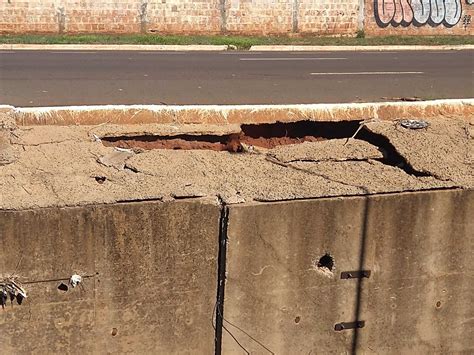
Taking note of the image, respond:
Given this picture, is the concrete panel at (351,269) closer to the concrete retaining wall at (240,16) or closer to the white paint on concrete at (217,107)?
the white paint on concrete at (217,107)

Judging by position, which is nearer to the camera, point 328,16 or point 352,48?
point 352,48

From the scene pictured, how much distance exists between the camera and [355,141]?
6.77 meters

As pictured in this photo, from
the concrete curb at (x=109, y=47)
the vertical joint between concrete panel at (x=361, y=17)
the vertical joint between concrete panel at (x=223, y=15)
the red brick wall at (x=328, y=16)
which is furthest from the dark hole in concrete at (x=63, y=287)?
the vertical joint between concrete panel at (x=361, y=17)

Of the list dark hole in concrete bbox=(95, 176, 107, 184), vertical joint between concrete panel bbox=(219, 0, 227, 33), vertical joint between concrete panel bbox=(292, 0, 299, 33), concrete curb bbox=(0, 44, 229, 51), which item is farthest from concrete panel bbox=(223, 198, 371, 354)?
vertical joint between concrete panel bbox=(292, 0, 299, 33)

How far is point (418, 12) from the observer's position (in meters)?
27.5

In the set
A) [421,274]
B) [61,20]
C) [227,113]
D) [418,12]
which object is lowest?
[421,274]

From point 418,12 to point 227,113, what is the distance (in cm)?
2236

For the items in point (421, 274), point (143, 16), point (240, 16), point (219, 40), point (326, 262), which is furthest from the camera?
point (240, 16)

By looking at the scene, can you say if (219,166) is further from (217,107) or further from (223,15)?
(223,15)

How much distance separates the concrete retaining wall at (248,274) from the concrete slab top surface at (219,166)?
15 centimetres

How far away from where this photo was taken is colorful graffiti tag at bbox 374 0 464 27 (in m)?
27.3

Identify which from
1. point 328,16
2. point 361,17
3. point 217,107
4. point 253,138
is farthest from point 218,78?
point 361,17

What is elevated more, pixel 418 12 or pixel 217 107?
pixel 418 12

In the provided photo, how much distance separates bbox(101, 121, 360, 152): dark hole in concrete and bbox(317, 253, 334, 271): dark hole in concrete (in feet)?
5.04
